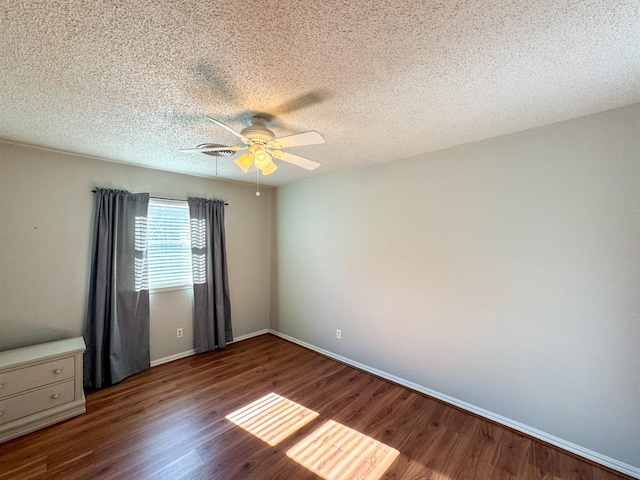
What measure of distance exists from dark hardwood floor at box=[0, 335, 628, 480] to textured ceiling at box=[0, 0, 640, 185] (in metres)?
2.44

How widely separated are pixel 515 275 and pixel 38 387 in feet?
13.3

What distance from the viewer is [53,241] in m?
2.60

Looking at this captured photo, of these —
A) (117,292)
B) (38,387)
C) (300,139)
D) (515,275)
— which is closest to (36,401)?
(38,387)

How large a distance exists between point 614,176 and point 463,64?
141 centimetres

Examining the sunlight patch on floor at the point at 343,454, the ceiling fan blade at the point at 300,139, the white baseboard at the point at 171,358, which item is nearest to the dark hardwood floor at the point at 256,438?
the sunlight patch on floor at the point at 343,454

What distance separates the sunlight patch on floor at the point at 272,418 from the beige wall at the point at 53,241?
1.63 m

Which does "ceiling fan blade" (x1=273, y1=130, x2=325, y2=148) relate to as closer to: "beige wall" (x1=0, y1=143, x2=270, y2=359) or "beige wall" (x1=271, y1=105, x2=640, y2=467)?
"beige wall" (x1=271, y1=105, x2=640, y2=467)

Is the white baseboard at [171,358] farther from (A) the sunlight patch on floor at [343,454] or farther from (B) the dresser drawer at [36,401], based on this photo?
(A) the sunlight patch on floor at [343,454]

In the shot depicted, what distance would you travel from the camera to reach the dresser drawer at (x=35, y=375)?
6.72ft

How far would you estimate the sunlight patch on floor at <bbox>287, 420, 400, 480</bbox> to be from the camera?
175 centimetres

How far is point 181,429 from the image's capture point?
2.15 metres

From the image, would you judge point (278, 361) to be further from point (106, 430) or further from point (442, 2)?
point (442, 2)

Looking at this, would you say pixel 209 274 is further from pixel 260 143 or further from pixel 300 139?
pixel 300 139

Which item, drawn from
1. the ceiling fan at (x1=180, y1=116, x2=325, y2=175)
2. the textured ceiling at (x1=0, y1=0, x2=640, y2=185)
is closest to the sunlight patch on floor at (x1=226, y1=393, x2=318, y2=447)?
the ceiling fan at (x1=180, y1=116, x2=325, y2=175)
